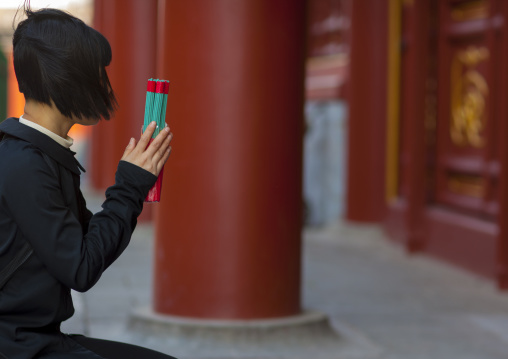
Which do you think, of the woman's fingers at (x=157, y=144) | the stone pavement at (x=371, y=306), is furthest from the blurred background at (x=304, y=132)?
the woman's fingers at (x=157, y=144)

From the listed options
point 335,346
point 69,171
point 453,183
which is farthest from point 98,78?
point 453,183

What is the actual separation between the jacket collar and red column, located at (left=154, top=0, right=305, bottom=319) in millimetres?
2908

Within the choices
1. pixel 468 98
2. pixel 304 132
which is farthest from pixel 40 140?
pixel 468 98

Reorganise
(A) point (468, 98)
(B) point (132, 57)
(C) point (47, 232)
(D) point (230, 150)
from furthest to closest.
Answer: (B) point (132, 57) < (A) point (468, 98) < (D) point (230, 150) < (C) point (47, 232)

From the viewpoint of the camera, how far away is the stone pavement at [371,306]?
5117 mm

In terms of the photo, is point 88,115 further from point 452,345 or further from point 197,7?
point 452,345

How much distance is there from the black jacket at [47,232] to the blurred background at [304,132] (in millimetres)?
1395

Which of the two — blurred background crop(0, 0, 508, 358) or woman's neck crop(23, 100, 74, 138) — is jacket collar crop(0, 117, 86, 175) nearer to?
woman's neck crop(23, 100, 74, 138)

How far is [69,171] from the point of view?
6.91 feet

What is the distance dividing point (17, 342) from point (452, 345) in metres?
3.73

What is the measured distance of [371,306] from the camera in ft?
21.4

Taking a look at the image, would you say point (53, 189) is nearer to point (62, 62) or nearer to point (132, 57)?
point (62, 62)

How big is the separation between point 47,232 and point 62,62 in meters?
0.37

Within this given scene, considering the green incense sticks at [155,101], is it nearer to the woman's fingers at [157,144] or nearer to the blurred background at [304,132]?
the woman's fingers at [157,144]
